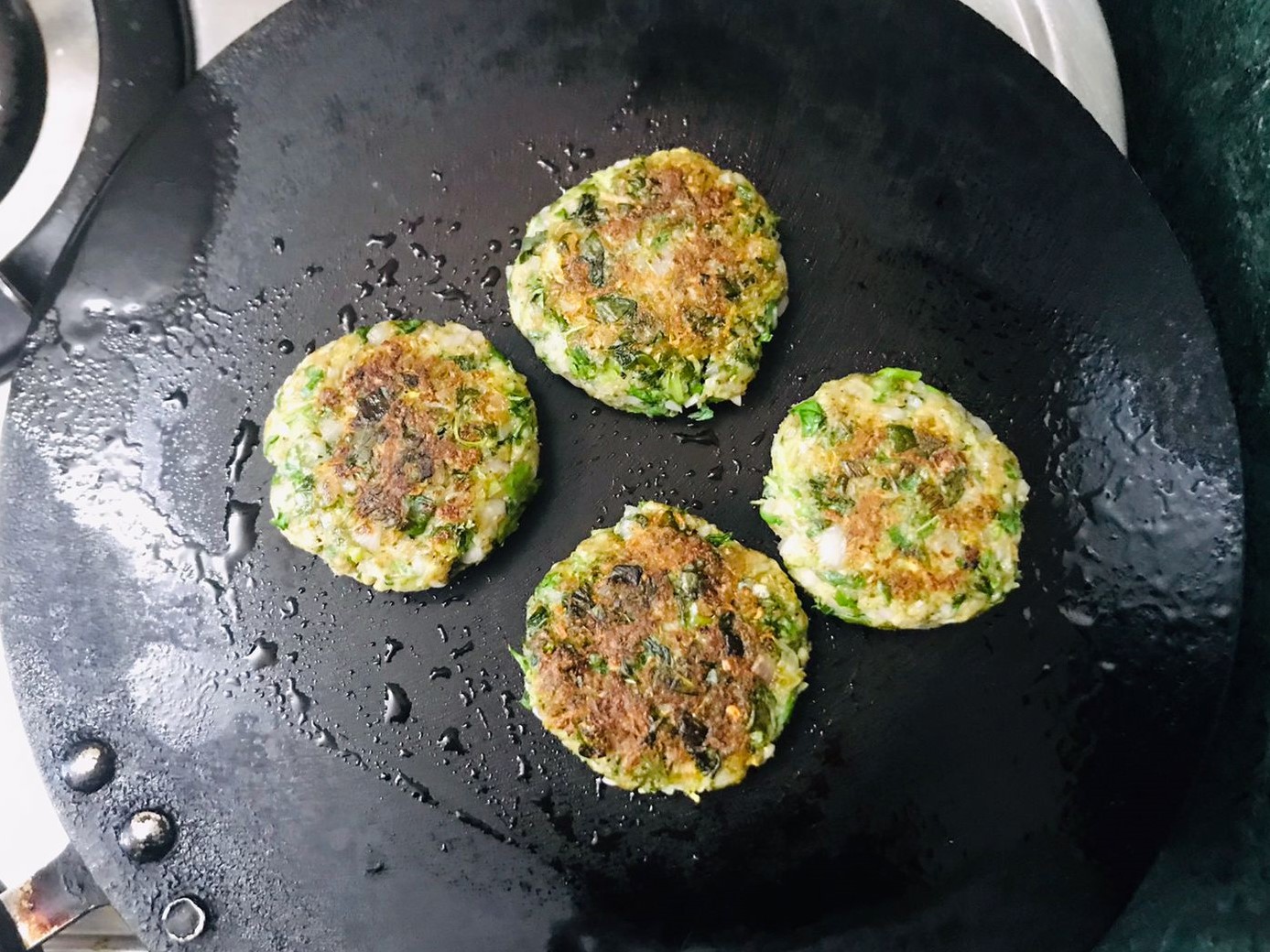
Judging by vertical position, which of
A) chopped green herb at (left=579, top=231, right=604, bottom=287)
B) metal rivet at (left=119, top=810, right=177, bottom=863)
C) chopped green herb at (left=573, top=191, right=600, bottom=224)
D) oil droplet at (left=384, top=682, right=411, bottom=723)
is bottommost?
metal rivet at (left=119, top=810, right=177, bottom=863)

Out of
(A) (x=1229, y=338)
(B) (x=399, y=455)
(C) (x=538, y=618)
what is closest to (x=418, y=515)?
(B) (x=399, y=455)

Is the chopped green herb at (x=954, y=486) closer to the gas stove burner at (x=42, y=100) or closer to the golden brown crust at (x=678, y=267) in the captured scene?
the golden brown crust at (x=678, y=267)

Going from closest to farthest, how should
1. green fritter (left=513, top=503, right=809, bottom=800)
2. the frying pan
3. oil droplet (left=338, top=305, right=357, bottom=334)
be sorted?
1. green fritter (left=513, top=503, right=809, bottom=800)
2. the frying pan
3. oil droplet (left=338, top=305, right=357, bottom=334)

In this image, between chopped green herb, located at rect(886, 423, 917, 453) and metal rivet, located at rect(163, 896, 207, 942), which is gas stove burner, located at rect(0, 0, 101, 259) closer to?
metal rivet, located at rect(163, 896, 207, 942)

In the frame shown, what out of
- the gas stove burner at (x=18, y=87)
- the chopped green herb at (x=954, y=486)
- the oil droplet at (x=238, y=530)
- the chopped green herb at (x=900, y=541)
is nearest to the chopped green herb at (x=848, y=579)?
the chopped green herb at (x=900, y=541)

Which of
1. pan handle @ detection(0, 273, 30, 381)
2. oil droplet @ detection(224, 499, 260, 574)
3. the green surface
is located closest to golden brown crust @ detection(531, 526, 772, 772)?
oil droplet @ detection(224, 499, 260, 574)

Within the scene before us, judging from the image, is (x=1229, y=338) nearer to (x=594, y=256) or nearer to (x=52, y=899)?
(x=594, y=256)
